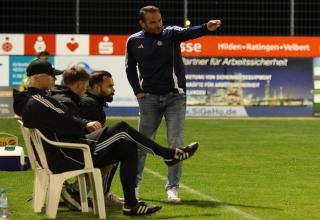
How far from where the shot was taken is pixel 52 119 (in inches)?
334

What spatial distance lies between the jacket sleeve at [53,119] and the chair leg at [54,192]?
0.44 metres

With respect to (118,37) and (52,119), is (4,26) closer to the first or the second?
(118,37)

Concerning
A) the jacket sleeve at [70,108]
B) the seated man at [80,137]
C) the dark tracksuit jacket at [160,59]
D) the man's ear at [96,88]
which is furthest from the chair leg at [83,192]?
the dark tracksuit jacket at [160,59]

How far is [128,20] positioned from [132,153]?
79.1 feet

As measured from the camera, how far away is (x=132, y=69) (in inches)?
412

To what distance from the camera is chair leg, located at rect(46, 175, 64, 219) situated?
8.62m

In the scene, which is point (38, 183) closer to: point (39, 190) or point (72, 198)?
point (39, 190)

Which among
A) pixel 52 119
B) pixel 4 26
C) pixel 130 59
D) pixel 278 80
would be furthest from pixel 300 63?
pixel 52 119

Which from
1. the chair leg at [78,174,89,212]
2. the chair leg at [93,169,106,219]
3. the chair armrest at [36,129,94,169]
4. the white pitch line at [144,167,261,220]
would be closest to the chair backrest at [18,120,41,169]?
the chair armrest at [36,129,94,169]

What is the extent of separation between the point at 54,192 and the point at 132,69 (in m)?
2.29

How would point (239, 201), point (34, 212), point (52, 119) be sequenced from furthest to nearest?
point (239, 201), point (34, 212), point (52, 119)

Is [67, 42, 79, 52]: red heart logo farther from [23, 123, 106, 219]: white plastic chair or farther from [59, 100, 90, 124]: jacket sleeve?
[23, 123, 106, 219]: white plastic chair

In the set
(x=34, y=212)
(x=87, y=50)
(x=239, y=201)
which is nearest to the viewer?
(x=34, y=212)

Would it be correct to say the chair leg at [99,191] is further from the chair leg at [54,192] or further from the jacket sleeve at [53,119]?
the jacket sleeve at [53,119]
